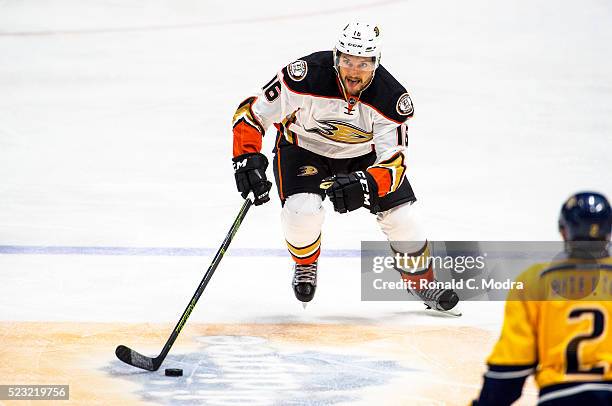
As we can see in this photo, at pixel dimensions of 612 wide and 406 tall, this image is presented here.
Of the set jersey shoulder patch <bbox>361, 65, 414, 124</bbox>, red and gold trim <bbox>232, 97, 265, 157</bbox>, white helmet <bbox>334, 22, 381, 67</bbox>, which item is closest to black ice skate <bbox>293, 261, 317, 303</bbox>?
red and gold trim <bbox>232, 97, 265, 157</bbox>

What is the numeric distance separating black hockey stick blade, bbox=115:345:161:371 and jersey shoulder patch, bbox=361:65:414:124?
4.52ft

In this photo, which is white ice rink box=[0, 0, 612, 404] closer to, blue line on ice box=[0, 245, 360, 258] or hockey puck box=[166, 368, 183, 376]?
blue line on ice box=[0, 245, 360, 258]

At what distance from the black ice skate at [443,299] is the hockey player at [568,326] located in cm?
230

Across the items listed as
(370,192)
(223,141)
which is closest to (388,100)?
(370,192)

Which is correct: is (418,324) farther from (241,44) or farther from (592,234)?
(241,44)

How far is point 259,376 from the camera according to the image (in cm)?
390

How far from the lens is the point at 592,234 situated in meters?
2.32

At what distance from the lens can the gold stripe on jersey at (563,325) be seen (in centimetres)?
230

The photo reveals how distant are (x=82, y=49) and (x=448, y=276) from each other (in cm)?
521

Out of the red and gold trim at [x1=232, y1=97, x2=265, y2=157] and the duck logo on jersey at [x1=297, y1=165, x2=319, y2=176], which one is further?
the duck logo on jersey at [x1=297, y1=165, x2=319, y2=176]

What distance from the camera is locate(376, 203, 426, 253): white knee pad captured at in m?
4.62

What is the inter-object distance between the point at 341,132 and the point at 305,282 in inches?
26.0

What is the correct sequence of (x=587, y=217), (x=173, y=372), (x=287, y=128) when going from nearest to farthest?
(x=587, y=217), (x=173, y=372), (x=287, y=128)

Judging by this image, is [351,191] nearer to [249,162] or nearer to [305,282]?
[249,162]
